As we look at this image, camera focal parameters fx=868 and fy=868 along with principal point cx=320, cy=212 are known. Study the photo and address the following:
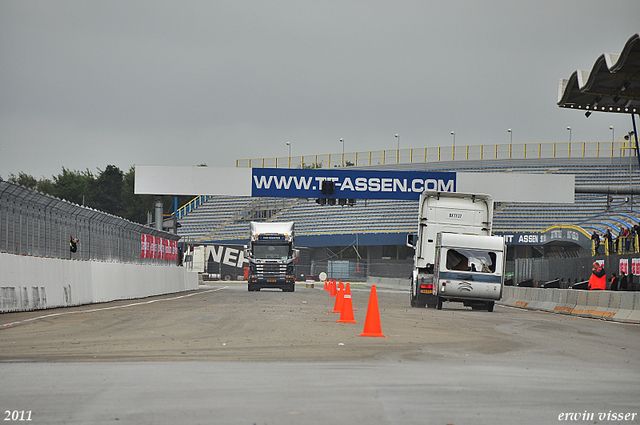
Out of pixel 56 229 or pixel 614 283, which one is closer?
pixel 56 229

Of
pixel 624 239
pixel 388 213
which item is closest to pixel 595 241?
pixel 624 239

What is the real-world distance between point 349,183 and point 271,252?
6.44 metres

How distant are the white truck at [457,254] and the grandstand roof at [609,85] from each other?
472cm

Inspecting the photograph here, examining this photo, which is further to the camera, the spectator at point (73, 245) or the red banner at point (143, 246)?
the red banner at point (143, 246)

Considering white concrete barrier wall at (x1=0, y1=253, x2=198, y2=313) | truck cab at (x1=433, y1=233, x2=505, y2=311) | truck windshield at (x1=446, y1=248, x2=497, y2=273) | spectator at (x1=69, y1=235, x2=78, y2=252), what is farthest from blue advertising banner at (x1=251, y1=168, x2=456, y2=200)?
spectator at (x1=69, y1=235, x2=78, y2=252)

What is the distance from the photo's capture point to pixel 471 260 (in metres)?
26.1

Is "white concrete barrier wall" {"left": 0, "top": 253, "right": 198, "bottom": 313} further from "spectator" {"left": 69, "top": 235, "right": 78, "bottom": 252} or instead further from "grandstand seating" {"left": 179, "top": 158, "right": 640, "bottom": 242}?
"grandstand seating" {"left": 179, "top": 158, "right": 640, "bottom": 242}

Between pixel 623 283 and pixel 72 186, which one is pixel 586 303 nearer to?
pixel 623 283

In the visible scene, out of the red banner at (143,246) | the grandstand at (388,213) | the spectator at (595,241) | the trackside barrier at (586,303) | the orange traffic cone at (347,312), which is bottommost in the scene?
the trackside barrier at (586,303)

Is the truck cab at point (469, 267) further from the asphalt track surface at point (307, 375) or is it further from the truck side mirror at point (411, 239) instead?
the asphalt track surface at point (307, 375)

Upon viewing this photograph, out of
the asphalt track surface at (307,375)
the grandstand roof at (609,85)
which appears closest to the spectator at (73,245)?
the asphalt track surface at (307,375)

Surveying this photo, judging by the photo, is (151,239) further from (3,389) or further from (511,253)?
(511,253)

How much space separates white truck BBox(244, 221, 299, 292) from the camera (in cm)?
4553

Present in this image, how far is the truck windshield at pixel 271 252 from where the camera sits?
45.6 meters
